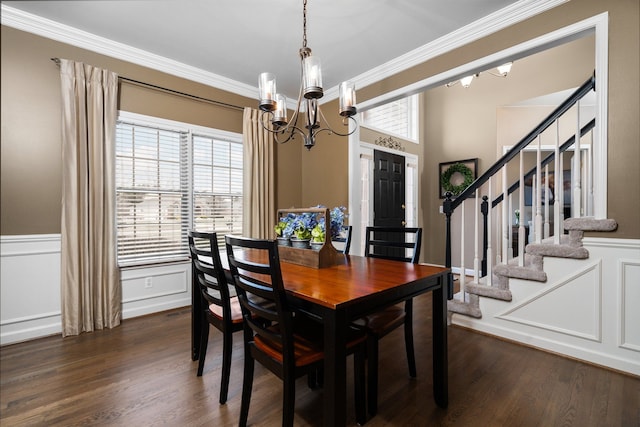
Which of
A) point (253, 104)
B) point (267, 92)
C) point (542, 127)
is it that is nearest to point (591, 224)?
point (542, 127)

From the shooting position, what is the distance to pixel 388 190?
484 centimetres

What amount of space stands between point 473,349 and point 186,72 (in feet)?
12.5

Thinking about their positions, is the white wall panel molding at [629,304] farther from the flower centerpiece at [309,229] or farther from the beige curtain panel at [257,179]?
the beige curtain panel at [257,179]

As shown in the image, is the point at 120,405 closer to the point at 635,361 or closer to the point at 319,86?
the point at 319,86

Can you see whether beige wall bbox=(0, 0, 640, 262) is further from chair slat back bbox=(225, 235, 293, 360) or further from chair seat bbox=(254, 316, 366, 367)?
chair seat bbox=(254, 316, 366, 367)

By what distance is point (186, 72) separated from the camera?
340 cm

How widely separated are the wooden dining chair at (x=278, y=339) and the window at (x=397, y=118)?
3.40 m

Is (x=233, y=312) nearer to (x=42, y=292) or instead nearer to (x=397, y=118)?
(x=42, y=292)

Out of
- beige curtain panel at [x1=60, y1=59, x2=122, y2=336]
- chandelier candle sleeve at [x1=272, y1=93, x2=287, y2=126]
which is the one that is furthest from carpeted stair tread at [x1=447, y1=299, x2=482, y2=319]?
beige curtain panel at [x1=60, y1=59, x2=122, y2=336]

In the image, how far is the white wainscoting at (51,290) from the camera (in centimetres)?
235

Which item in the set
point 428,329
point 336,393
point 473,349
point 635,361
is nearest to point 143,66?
point 336,393

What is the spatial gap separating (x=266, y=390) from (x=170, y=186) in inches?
93.8

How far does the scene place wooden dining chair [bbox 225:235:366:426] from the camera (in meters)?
1.38

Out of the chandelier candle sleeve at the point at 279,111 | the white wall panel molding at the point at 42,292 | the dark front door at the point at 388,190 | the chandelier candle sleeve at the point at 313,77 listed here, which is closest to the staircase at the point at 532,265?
the dark front door at the point at 388,190
